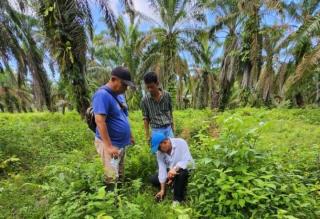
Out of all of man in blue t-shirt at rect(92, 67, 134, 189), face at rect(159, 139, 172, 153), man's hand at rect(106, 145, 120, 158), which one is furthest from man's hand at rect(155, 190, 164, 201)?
man's hand at rect(106, 145, 120, 158)

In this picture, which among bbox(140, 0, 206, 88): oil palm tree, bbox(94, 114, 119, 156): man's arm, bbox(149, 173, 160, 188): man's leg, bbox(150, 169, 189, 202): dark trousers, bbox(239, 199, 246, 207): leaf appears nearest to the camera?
bbox(239, 199, 246, 207): leaf

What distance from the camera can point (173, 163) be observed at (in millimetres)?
5070

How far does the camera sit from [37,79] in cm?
1345

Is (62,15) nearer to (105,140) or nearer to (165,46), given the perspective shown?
(105,140)

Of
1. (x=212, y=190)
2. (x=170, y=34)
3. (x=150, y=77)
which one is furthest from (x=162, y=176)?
(x=170, y=34)

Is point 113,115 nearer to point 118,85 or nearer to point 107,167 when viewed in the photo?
point 118,85

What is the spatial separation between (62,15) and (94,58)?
2029cm

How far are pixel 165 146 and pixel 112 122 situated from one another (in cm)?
85

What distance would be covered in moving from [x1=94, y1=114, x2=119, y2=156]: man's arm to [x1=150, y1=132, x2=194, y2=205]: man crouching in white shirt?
0.81 m

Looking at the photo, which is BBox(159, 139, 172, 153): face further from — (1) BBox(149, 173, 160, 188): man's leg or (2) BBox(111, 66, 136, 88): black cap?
(2) BBox(111, 66, 136, 88): black cap

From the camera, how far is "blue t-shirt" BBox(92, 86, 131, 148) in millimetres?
4336

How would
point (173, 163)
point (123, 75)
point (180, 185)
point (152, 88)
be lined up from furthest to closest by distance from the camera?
point (152, 88) < point (173, 163) < point (180, 185) < point (123, 75)

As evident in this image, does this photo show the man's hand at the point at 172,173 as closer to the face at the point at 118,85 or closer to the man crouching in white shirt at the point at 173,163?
the man crouching in white shirt at the point at 173,163

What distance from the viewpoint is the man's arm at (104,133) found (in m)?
4.27
